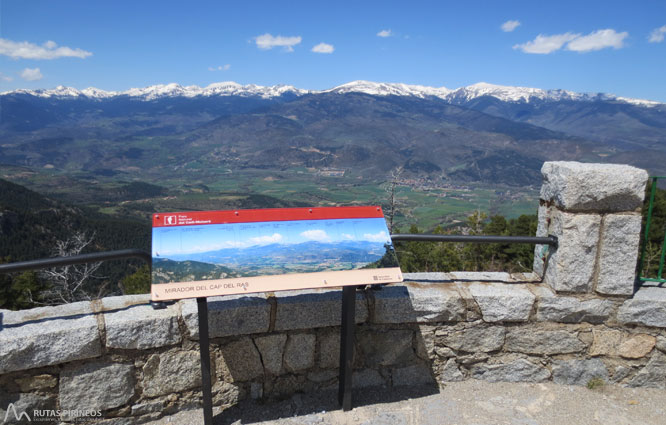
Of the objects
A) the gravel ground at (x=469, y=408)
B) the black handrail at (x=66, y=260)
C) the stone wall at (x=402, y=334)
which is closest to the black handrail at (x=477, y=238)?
the stone wall at (x=402, y=334)

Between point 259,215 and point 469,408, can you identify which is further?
point 469,408

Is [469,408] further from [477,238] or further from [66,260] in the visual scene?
[66,260]

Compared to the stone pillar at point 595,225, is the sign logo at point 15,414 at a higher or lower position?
lower

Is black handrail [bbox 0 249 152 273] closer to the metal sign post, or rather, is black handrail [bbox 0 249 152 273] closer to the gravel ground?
the metal sign post

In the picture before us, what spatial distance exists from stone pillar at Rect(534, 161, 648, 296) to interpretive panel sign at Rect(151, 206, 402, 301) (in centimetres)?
151

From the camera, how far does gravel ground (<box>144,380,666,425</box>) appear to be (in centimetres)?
308

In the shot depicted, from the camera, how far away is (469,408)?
3.24 metres

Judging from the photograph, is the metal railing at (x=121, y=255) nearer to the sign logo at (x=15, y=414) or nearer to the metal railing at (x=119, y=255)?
the metal railing at (x=119, y=255)

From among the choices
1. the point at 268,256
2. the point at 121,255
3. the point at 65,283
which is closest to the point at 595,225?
the point at 268,256

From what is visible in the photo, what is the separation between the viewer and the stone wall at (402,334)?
277 cm

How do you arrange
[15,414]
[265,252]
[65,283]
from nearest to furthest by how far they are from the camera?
[15,414] → [265,252] → [65,283]

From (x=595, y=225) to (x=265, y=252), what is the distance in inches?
103

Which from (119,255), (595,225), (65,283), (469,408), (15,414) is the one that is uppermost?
(595,225)

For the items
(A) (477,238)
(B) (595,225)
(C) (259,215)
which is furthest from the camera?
(A) (477,238)
